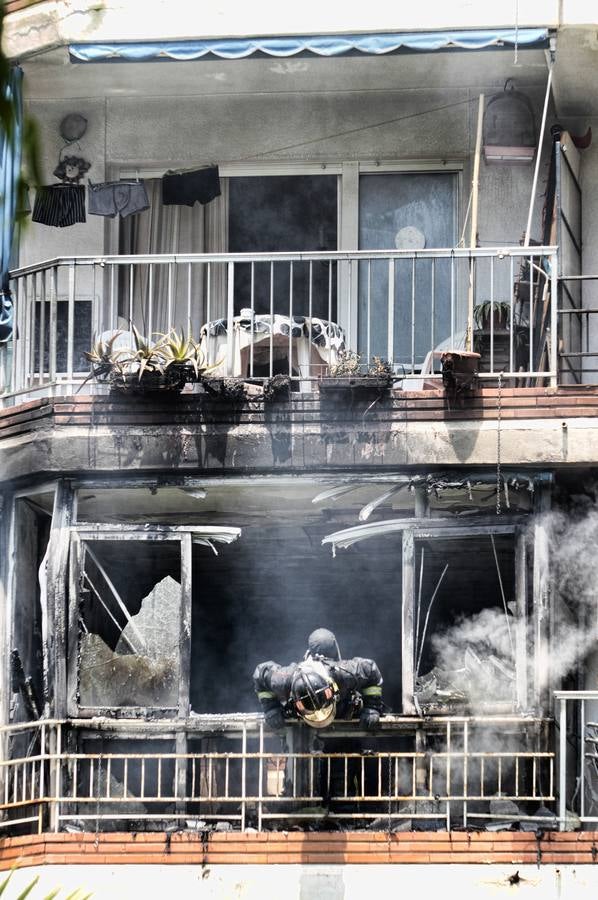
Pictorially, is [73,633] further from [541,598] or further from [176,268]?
[176,268]

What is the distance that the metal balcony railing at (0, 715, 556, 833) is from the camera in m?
10.5

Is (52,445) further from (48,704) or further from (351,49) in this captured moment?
(351,49)

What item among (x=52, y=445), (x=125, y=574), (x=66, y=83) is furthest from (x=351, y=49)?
(x=125, y=574)

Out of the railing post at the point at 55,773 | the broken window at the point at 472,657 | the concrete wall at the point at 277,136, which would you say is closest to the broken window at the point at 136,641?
the railing post at the point at 55,773

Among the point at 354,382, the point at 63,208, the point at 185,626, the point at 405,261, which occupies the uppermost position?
the point at 63,208

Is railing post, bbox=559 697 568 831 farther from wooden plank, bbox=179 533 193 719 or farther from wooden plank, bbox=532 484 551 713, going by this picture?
wooden plank, bbox=179 533 193 719

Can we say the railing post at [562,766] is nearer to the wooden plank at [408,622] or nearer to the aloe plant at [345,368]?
the wooden plank at [408,622]

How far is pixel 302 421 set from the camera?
36.2 feet

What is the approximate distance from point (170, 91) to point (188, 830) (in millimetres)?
5979

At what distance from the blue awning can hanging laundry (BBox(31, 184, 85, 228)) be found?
1378mm

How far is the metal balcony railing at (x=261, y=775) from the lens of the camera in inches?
415

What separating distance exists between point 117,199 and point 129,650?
3.70m

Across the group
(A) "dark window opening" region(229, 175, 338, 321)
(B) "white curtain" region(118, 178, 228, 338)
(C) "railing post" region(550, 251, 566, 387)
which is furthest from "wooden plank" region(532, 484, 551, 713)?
(B) "white curtain" region(118, 178, 228, 338)

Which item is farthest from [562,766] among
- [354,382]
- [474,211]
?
[474,211]
